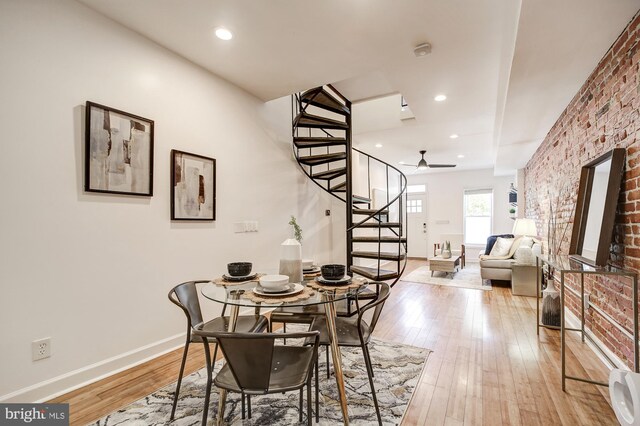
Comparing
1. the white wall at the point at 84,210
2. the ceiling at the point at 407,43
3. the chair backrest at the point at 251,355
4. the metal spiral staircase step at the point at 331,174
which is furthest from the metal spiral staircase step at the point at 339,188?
the chair backrest at the point at 251,355

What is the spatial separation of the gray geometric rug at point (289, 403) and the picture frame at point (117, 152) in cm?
150

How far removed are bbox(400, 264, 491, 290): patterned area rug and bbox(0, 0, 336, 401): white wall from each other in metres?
4.14

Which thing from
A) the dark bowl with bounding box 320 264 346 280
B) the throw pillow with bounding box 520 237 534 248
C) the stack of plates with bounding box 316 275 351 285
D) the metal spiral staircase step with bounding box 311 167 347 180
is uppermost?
the metal spiral staircase step with bounding box 311 167 347 180

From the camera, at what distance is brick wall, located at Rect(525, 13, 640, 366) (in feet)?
6.36

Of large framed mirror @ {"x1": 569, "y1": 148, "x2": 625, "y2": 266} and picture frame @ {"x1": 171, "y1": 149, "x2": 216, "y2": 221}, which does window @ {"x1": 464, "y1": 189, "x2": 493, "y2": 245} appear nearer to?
large framed mirror @ {"x1": 569, "y1": 148, "x2": 625, "y2": 266}

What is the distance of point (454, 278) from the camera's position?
5.95 meters

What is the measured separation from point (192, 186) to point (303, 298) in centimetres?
187

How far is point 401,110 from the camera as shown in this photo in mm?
4684

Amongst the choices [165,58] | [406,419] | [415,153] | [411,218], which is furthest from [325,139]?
[411,218]

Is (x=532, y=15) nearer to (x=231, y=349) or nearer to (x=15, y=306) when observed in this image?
(x=231, y=349)

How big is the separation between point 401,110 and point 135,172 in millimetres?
3846

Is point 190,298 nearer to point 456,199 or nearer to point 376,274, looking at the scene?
point 376,274

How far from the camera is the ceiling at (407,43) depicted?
207 cm

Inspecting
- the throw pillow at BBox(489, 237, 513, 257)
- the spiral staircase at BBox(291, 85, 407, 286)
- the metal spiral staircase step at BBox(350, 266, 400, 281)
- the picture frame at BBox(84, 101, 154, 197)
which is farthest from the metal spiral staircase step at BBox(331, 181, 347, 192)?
the throw pillow at BBox(489, 237, 513, 257)
